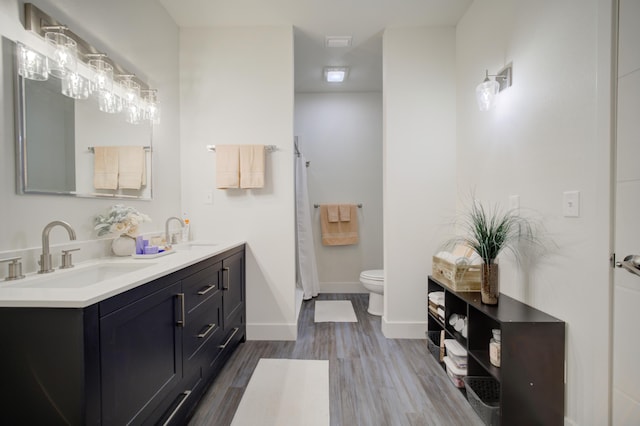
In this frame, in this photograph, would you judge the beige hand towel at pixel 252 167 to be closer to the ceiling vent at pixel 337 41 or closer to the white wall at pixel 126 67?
the white wall at pixel 126 67

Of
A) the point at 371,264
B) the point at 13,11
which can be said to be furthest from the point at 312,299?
the point at 13,11

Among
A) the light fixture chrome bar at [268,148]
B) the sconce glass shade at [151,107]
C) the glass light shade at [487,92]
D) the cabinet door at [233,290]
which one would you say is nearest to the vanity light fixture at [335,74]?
the light fixture chrome bar at [268,148]

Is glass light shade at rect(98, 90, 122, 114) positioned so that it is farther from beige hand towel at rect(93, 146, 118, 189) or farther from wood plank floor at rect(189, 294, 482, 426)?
wood plank floor at rect(189, 294, 482, 426)

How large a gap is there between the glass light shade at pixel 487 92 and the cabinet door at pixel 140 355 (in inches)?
80.2

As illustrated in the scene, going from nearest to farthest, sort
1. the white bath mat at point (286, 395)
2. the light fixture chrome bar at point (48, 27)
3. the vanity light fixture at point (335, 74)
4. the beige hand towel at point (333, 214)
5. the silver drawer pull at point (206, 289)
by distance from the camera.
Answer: the light fixture chrome bar at point (48, 27), the white bath mat at point (286, 395), the silver drawer pull at point (206, 289), the vanity light fixture at point (335, 74), the beige hand towel at point (333, 214)

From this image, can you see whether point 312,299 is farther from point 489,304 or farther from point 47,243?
point 47,243

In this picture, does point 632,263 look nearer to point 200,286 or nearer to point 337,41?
point 200,286

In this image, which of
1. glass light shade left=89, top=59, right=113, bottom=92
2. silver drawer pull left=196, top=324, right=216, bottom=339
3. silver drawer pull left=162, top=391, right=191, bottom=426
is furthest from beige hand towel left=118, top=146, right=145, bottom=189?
silver drawer pull left=162, top=391, right=191, bottom=426

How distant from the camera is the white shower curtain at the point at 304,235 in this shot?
334 cm

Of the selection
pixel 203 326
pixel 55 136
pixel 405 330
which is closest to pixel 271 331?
pixel 203 326

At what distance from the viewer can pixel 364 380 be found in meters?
1.78

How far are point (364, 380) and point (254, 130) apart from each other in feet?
6.62

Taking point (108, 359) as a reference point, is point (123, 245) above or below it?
above

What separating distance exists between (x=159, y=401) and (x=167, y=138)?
1789 millimetres
